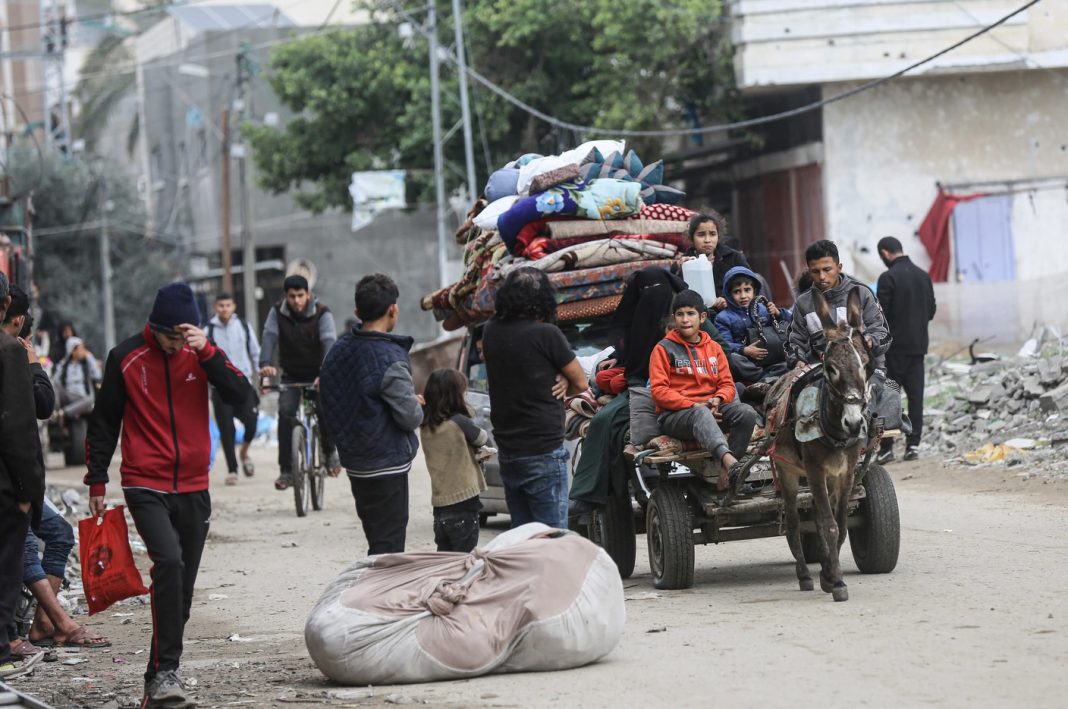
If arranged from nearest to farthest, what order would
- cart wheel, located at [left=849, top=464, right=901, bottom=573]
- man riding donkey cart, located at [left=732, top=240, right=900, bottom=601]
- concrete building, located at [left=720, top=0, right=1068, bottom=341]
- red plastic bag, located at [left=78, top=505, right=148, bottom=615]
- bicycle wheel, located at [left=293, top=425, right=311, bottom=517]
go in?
1. red plastic bag, located at [left=78, top=505, right=148, bottom=615]
2. man riding donkey cart, located at [left=732, top=240, right=900, bottom=601]
3. cart wheel, located at [left=849, top=464, right=901, bottom=573]
4. bicycle wheel, located at [left=293, top=425, right=311, bottom=517]
5. concrete building, located at [left=720, top=0, right=1068, bottom=341]

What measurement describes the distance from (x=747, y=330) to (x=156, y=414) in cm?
445

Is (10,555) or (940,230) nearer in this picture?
(10,555)

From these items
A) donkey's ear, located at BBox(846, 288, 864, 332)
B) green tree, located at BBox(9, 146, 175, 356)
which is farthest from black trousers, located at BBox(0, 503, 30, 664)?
green tree, located at BBox(9, 146, 175, 356)

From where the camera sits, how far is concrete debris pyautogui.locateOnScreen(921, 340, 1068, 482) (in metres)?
15.6

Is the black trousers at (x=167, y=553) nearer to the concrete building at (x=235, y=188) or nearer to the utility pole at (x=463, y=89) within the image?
the utility pole at (x=463, y=89)

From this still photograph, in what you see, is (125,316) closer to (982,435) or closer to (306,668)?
(982,435)

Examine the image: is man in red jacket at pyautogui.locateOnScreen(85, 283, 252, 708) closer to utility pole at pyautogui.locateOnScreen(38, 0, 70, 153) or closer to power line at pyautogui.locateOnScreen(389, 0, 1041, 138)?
power line at pyautogui.locateOnScreen(389, 0, 1041, 138)

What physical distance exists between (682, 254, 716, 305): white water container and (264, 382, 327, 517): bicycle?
5429mm

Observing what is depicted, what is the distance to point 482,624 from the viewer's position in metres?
7.23

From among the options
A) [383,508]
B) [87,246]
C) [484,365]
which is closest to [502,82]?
[87,246]

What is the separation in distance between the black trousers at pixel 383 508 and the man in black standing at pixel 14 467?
1611mm

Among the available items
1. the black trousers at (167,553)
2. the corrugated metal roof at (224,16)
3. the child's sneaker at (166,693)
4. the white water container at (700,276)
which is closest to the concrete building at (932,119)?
the white water container at (700,276)

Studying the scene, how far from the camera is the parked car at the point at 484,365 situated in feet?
41.8

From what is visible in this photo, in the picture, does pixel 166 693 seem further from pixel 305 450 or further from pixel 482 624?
pixel 305 450
